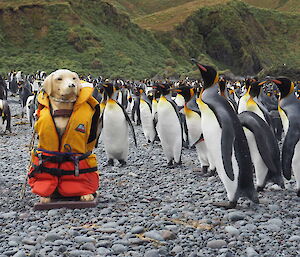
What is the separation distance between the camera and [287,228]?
3.63 metres

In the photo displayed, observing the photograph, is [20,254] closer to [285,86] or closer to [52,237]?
[52,237]

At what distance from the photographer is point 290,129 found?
4590 mm

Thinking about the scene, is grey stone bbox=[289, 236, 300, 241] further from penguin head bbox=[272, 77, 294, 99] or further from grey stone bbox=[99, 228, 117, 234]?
penguin head bbox=[272, 77, 294, 99]

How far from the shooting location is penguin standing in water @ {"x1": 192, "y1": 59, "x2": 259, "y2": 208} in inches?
157

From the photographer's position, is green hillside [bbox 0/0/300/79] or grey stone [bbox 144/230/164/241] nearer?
grey stone [bbox 144/230/164/241]

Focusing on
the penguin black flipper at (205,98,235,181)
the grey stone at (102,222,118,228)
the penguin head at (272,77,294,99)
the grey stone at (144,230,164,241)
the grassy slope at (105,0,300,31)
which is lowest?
the grey stone at (102,222,118,228)

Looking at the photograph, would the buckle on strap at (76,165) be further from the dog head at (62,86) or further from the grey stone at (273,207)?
the grey stone at (273,207)

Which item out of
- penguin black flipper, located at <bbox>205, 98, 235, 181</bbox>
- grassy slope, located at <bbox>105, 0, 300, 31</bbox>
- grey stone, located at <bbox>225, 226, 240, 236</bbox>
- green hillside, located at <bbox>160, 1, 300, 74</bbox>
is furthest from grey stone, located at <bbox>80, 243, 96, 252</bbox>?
grassy slope, located at <bbox>105, 0, 300, 31</bbox>

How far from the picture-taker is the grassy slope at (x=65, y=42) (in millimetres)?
33625

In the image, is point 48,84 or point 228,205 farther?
point 48,84

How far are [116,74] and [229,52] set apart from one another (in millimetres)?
24567

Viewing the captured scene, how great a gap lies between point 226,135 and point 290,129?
96cm

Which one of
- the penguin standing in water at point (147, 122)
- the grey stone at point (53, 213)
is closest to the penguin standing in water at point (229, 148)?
the grey stone at point (53, 213)

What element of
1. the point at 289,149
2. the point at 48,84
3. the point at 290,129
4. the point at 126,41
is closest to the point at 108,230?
the point at 48,84
